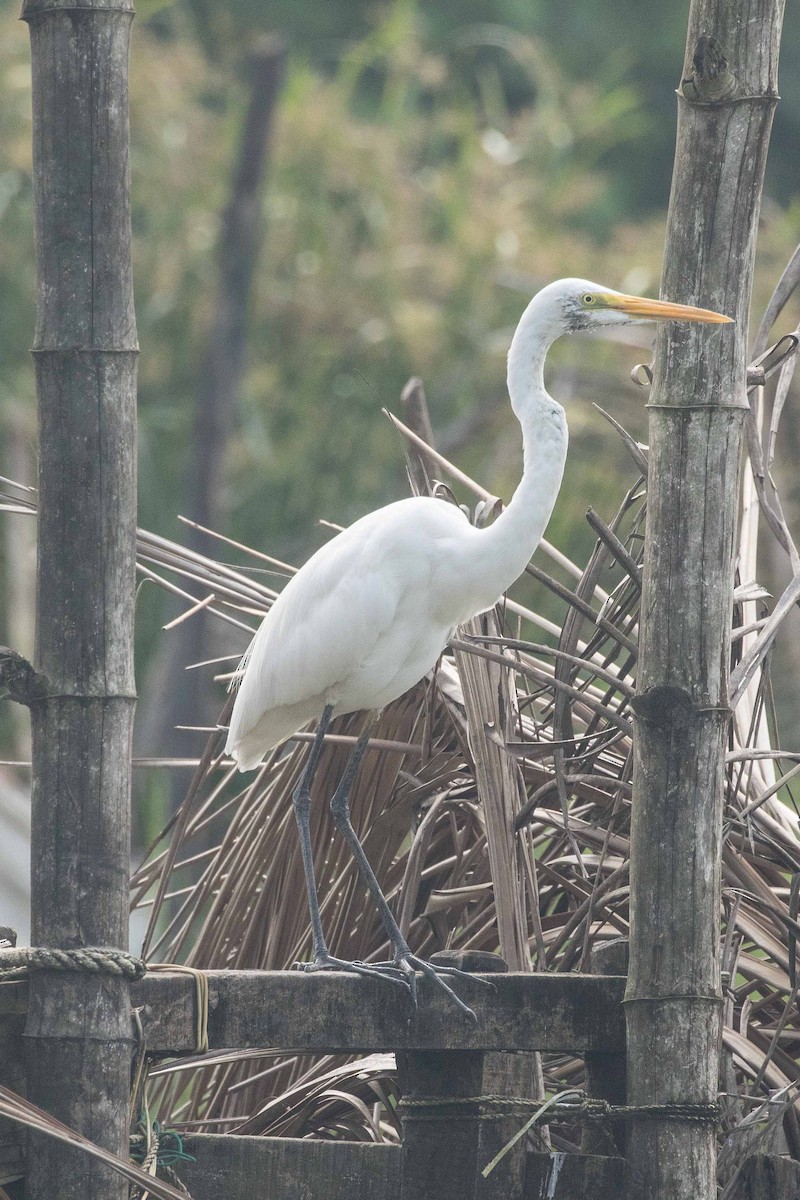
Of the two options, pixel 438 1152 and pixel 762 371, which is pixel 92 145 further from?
pixel 438 1152

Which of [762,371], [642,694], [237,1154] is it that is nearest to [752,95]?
[762,371]

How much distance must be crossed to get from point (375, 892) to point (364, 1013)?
57 cm

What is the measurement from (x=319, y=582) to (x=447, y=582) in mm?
256

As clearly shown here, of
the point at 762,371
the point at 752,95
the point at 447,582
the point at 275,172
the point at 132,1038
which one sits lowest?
the point at 132,1038

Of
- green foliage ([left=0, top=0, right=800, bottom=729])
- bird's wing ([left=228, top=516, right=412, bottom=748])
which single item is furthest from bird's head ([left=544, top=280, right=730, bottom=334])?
green foliage ([left=0, top=0, right=800, bottom=729])

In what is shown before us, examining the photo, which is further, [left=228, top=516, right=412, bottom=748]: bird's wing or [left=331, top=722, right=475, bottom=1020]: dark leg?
[left=228, top=516, right=412, bottom=748]: bird's wing

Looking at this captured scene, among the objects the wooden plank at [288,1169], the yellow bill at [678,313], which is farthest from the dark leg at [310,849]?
the yellow bill at [678,313]

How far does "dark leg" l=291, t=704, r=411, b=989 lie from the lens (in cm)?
276

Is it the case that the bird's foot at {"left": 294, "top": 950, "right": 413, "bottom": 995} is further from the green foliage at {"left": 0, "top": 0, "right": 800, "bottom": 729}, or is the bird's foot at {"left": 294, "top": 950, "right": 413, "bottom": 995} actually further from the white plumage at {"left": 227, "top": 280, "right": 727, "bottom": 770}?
the green foliage at {"left": 0, "top": 0, "right": 800, "bottom": 729}

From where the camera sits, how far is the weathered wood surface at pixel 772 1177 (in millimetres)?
2482

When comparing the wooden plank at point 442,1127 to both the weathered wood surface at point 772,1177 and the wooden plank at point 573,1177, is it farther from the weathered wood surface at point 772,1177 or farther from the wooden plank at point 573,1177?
the weathered wood surface at point 772,1177

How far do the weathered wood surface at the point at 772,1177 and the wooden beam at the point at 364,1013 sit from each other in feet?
0.87

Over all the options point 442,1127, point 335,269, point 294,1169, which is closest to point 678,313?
point 442,1127

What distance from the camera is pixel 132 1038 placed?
228 cm
